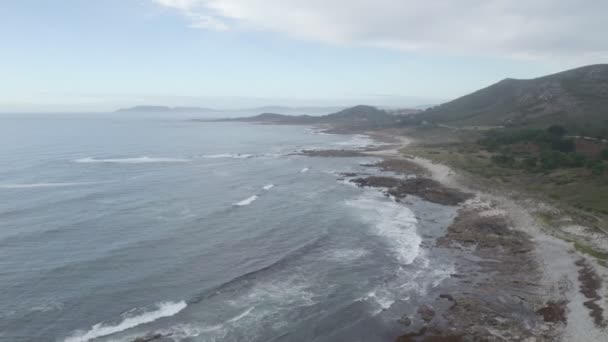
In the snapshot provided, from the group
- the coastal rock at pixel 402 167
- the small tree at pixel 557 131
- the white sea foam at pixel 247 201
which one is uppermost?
the small tree at pixel 557 131

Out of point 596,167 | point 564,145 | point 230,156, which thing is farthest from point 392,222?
point 230,156

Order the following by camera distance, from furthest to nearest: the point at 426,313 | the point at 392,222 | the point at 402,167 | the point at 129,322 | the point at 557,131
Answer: the point at 557,131, the point at 402,167, the point at 392,222, the point at 426,313, the point at 129,322

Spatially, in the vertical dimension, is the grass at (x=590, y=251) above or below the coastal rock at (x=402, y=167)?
below

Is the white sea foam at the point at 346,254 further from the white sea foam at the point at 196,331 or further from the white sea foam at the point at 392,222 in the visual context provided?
the white sea foam at the point at 196,331

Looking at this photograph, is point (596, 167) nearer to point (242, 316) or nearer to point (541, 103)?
point (242, 316)

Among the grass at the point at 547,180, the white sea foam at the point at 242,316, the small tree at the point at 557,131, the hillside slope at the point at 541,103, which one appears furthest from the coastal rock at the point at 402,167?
the hillside slope at the point at 541,103

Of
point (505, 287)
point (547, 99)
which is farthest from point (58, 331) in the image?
point (547, 99)

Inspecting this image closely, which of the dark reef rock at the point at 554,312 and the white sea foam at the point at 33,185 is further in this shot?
the white sea foam at the point at 33,185

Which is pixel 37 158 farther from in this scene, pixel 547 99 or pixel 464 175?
pixel 547 99
